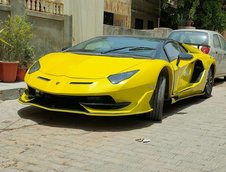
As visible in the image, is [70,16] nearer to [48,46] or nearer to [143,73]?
[48,46]

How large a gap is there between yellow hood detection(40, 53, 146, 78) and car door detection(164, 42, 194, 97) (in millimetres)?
1023

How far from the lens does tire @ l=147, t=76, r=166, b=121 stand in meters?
6.20

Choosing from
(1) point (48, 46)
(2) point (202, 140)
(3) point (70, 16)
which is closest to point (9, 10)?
(1) point (48, 46)

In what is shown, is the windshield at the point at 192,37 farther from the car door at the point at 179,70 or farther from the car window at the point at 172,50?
the car window at the point at 172,50


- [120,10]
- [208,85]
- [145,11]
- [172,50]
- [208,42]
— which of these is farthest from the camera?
[145,11]

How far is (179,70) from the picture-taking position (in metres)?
7.18

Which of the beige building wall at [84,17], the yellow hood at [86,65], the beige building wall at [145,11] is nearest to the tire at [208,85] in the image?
the yellow hood at [86,65]

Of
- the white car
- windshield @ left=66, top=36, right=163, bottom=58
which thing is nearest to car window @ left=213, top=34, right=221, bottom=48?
the white car

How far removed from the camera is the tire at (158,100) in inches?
244

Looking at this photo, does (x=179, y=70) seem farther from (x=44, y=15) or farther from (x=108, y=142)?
(x=44, y=15)

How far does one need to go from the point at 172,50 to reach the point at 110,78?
2020mm

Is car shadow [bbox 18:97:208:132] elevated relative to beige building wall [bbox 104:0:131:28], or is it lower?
lower

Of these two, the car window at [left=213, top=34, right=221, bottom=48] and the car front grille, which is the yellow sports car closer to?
the car front grille

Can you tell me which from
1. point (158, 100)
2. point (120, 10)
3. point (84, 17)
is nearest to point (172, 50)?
point (158, 100)
